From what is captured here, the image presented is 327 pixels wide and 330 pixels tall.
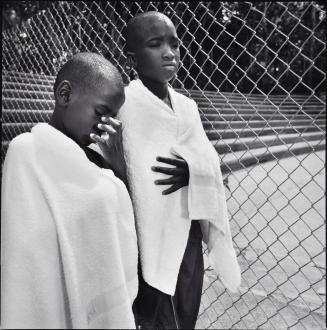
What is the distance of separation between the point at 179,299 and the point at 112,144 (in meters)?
0.71

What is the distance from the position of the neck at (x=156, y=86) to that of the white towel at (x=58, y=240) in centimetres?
44

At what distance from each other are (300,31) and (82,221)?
14.2m

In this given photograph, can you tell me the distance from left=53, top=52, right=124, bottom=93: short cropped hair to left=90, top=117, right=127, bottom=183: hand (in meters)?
0.14

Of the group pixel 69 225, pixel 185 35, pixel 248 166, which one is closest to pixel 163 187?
pixel 69 225

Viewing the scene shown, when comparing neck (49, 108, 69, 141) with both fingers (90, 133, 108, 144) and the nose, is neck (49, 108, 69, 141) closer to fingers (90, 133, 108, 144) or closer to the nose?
fingers (90, 133, 108, 144)

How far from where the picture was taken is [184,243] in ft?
4.65

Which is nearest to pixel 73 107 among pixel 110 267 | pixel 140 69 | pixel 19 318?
pixel 140 69

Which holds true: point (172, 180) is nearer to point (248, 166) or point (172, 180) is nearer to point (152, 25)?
point (152, 25)

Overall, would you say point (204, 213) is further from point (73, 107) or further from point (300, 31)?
point (300, 31)

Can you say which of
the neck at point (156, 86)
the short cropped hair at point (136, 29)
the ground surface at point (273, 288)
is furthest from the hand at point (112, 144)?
the ground surface at point (273, 288)

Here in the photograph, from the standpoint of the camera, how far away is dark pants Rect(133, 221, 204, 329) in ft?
4.79

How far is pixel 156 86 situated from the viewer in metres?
1.48

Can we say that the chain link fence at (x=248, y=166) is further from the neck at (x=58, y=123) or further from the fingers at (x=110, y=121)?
the neck at (x=58, y=123)

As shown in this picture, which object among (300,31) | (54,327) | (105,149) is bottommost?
(300,31)
